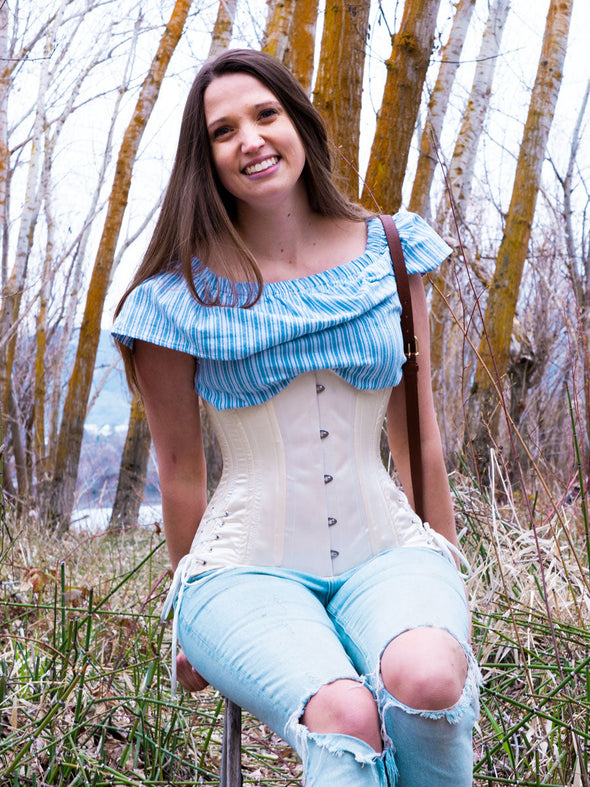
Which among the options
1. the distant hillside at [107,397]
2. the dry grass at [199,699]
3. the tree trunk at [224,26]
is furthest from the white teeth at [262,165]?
the distant hillside at [107,397]

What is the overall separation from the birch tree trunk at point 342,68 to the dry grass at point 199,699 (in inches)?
80.5

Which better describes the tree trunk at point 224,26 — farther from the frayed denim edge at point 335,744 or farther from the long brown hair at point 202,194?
the frayed denim edge at point 335,744

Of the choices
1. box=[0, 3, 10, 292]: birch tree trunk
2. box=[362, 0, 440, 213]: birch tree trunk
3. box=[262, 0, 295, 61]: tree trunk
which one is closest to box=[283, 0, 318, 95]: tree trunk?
box=[262, 0, 295, 61]: tree trunk

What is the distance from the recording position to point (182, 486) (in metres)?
2.06

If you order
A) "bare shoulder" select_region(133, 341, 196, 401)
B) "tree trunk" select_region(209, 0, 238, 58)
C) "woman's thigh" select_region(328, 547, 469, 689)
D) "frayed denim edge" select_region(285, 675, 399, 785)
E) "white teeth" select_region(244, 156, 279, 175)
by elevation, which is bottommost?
"frayed denim edge" select_region(285, 675, 399, 785)

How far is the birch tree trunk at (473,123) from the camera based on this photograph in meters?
8.90

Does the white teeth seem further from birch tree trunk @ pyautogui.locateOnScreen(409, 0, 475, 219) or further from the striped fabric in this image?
birch tree trunk @ pyautogui.locateOnScreen(409, 0, 475, 219)

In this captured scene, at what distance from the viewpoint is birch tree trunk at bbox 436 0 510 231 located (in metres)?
8.90

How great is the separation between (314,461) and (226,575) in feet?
1.08

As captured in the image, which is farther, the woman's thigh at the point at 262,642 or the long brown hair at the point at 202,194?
the long brown hair at the point at 202,194

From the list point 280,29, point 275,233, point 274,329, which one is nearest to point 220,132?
point 275,233

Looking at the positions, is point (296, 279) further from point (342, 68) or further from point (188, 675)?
point (342, 68)

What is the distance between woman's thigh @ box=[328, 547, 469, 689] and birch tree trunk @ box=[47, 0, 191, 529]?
675cm

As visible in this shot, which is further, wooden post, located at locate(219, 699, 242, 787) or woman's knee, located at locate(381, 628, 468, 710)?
wooden post, located at locate(219, 699, 242, 787)
